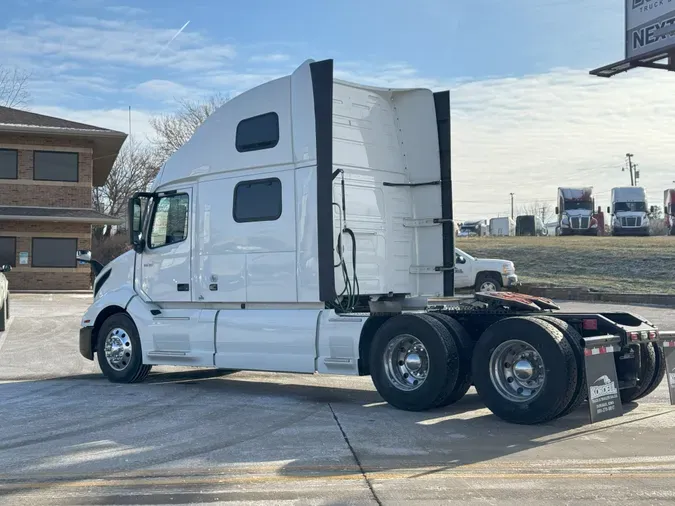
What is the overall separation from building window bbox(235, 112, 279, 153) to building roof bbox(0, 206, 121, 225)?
25031 mm

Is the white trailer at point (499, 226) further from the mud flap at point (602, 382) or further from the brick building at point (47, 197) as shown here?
the mud flap at point (602, 382)

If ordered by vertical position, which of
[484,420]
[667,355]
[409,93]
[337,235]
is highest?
[409,93]

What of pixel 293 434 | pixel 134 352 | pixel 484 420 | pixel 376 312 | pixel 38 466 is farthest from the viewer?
pixel 134 352

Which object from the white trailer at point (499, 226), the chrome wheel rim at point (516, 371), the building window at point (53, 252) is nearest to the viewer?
the chrome wheel rim at point (516, 371)

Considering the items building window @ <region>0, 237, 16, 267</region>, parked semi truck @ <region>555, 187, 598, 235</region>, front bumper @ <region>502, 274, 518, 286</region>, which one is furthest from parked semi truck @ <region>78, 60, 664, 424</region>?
parked semi truck @ <region>555, 187, 598, 235</region>

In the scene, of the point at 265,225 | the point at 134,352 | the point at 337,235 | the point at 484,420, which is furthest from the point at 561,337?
the point at 134,352

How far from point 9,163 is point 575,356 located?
31635 mm

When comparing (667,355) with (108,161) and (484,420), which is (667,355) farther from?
(108,161)

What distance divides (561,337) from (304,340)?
123 inches

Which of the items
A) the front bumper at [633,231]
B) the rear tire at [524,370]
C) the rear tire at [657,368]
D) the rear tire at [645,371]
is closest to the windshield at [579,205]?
the front bumper at [633,231]

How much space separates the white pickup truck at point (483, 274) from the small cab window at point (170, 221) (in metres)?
15.1

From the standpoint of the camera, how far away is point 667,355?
865 centimetres

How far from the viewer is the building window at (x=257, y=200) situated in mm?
9820

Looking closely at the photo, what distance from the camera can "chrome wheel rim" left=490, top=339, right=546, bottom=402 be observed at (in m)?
7.89
